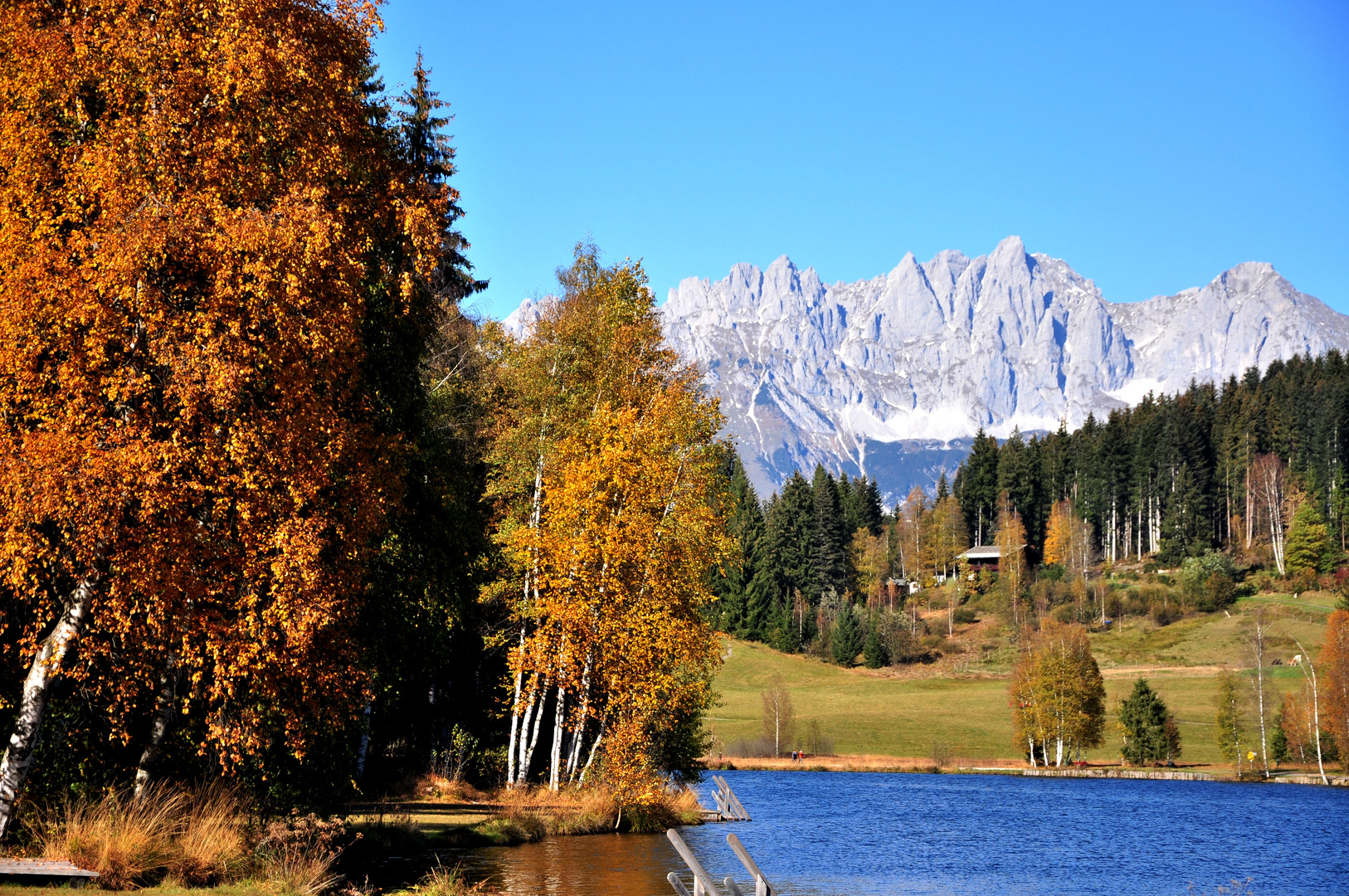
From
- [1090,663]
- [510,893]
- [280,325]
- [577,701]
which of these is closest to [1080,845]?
[577,701]

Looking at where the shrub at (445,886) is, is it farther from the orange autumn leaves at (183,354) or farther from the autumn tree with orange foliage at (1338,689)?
the autumn tree with orange foliage at (1338,689)

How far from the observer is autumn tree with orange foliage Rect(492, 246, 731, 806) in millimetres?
31656

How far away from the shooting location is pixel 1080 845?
41.1 meters

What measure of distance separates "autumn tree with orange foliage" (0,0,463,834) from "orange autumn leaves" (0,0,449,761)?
43 mm

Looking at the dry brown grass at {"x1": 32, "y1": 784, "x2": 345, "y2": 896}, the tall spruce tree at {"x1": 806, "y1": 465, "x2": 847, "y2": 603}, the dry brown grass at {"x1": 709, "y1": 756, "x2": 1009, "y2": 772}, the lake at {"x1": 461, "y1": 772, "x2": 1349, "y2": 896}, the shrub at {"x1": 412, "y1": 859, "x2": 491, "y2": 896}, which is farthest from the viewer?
the tall spruce tree at {"x1": 806, "y1": 465, "x2": 847, "y2": 603}

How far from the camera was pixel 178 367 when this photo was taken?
14492 millimetres

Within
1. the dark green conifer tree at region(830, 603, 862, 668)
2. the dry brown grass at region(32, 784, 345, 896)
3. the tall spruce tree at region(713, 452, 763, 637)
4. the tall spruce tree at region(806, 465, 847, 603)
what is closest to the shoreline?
the tall spruce tree at region(713, 452, 763, 637)

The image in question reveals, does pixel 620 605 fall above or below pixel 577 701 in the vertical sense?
above

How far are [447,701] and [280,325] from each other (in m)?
24.7

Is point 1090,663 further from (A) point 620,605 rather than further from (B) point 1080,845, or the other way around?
(A) point 620,605

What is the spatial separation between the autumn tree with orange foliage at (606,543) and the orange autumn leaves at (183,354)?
47.5 feet

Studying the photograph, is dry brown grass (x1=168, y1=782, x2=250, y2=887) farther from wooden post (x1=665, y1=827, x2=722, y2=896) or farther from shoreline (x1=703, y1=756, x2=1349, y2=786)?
shoreline (x1=703, y1=756, x2=1349, y2=786)

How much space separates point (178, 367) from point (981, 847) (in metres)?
34.1

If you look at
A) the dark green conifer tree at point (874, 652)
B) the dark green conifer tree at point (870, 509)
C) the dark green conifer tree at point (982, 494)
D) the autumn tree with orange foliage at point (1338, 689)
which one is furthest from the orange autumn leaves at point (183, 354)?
the dark green conifer tree at point (982, 494)
